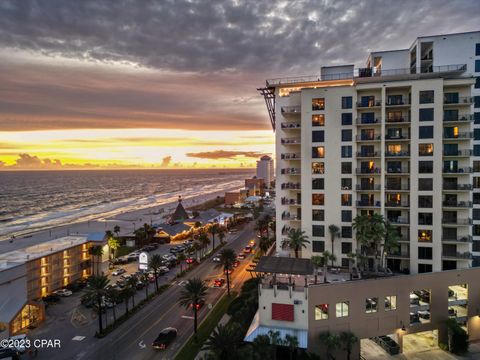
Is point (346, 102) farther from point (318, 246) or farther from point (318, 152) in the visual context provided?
point (318, 246)

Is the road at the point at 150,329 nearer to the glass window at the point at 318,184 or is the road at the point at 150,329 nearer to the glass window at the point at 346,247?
the glass window at the point at 346,247

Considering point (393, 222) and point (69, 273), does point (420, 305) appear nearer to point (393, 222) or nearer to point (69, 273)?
point (393, 222)

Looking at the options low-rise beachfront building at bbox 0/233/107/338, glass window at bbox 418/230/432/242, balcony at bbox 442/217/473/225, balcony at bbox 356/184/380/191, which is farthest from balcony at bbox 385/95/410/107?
low-rise beachfront building at bbox 0/233/107/338

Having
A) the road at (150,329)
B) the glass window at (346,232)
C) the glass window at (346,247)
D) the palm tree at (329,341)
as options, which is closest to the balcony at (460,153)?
the glass window at (346,232)

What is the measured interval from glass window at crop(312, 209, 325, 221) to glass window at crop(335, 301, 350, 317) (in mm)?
15848

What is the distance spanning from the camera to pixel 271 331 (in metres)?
33.4

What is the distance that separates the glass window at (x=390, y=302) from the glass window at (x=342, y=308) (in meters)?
5.09

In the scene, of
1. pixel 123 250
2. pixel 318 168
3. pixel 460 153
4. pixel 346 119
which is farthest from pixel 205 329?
pixel 123 250

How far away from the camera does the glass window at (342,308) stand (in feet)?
119

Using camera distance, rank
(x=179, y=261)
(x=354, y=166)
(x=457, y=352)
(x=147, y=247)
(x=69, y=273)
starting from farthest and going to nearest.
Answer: (x=147, y=247) → (x=179, y=261) → (x=69, y=273) → (x=354, y=166) → (x=457, y=352)

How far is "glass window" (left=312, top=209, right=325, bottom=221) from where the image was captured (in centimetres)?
5044

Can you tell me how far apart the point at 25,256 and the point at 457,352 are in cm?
6016

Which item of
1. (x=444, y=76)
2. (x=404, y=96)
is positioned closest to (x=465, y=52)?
(x=444, y=76)

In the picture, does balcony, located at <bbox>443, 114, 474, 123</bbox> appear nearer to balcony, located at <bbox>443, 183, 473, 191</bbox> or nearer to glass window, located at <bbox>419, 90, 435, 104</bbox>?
glass window, located at <bbox>419, 90, 435, 104</bbox>
